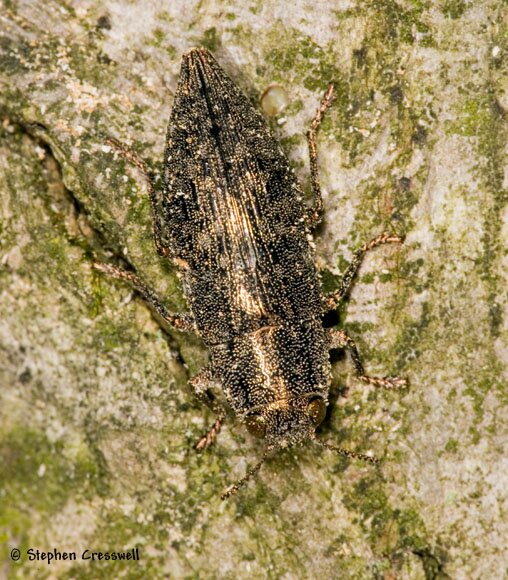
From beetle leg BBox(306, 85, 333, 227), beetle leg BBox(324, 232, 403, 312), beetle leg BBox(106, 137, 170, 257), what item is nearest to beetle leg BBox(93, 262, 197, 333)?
beetle leg BBox(106, 137, 170, 257)

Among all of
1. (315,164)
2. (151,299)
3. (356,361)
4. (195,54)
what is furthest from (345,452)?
(195,54)

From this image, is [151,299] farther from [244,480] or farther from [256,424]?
[244,480]

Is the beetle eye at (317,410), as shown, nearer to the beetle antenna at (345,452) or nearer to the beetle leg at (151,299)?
the beetle antenna at (345,452)

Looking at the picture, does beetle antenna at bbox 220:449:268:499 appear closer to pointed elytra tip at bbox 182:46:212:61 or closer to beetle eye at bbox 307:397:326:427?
beetle eye at bbox 307:397:326:427

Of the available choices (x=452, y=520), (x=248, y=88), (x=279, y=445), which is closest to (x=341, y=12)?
(x=248, y=88)

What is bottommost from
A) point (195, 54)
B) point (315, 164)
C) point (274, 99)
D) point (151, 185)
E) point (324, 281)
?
point (324, 281)

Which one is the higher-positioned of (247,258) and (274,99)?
(274,99)

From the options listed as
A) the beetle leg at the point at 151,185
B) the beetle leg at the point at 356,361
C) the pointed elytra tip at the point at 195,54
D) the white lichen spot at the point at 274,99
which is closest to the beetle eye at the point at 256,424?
the beetle leg at the point at 356,361

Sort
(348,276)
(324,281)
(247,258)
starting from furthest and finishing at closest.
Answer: (324,281) < (348,276) < (247,258)
